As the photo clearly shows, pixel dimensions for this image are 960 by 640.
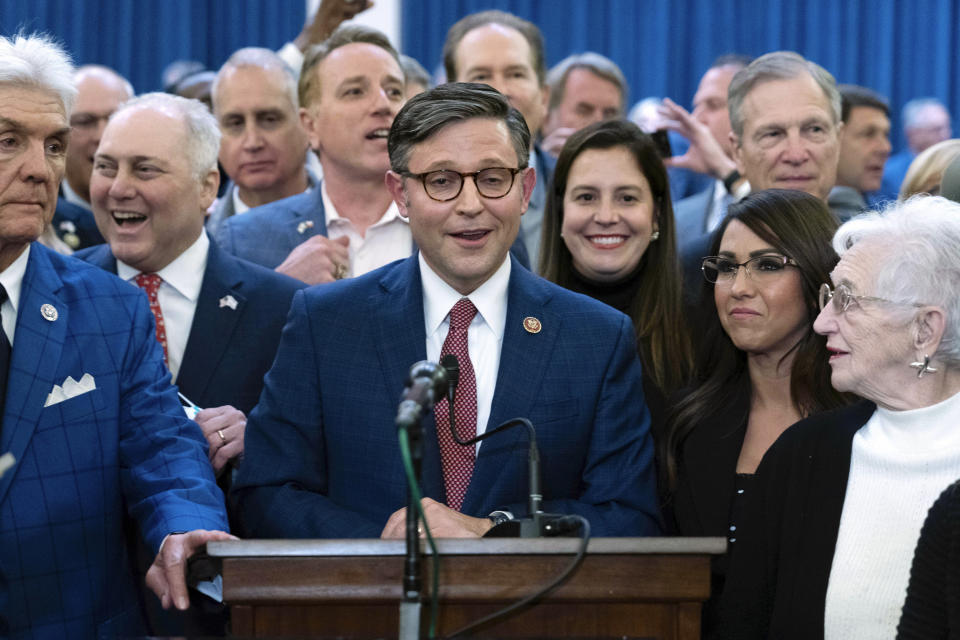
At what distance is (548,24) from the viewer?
841cm

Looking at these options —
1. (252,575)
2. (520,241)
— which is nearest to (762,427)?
(520,241)

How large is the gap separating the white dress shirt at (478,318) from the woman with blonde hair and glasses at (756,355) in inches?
24.2

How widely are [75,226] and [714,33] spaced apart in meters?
5.27

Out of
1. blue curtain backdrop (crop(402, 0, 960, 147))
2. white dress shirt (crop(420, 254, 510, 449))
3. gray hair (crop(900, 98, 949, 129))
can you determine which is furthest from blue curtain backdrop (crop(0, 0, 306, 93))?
white dress shirt (crop(420, 254, 510, 449))

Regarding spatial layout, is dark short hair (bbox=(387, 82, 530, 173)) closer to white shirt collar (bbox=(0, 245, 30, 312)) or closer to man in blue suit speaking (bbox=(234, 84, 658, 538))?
man in blue suit speaking (bbox=(234, 84, 658, 538))

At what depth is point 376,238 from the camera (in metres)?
3.98

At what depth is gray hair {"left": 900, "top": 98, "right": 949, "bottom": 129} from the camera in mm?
8117

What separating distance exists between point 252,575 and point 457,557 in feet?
1.12

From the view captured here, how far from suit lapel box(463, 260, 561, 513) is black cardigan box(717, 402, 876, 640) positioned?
1.71 feet

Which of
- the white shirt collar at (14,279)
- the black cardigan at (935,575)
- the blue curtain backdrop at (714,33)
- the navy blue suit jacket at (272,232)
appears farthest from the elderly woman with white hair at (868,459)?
the blue curtain backdrop at (714,33)

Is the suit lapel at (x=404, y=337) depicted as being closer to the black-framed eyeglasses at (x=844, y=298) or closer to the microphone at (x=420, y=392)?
the microphone at (x=420, y=392)

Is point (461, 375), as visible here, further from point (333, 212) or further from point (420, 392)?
point (333, 212)

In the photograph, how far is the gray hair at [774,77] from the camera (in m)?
4.08

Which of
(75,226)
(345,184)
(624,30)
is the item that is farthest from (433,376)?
(624,30)
